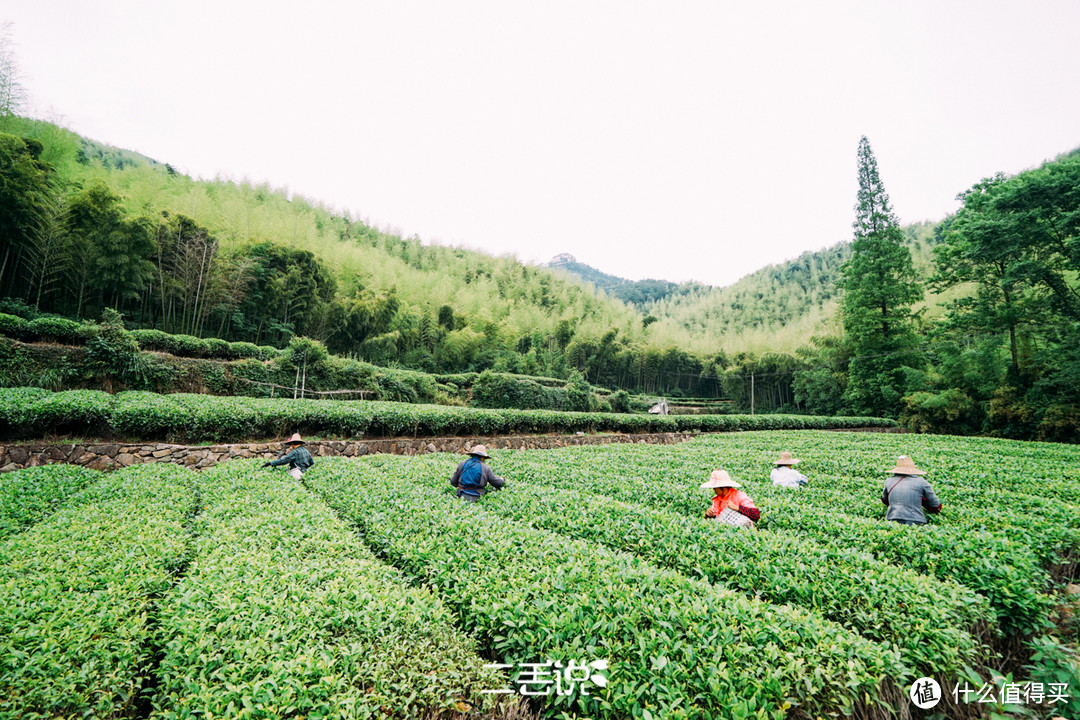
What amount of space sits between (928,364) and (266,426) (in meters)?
35.1

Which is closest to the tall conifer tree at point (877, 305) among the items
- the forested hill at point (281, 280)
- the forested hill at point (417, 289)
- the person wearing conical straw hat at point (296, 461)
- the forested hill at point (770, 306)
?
the forested hill at point (417, 289)

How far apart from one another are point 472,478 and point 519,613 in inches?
131

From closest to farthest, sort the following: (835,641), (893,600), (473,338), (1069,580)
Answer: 1. (835,641)
2. (893,600)
3. (1069,580)
4. (473,338)

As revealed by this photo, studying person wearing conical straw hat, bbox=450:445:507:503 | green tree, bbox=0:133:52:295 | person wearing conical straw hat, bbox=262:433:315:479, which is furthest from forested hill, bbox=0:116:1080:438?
person wearing conical straw hat, bbox=450:445:507:503

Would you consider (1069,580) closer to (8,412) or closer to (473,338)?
(8,412)

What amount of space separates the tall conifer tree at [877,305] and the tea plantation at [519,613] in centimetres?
2695

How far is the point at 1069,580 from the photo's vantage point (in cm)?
400

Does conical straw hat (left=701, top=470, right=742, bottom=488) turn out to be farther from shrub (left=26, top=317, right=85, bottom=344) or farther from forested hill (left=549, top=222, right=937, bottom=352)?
forested hill (left=549, top=222, right=937, bottom=352)

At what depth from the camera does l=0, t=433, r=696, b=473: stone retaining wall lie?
7262 millimetres

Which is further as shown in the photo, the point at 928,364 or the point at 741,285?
the point at 741,285

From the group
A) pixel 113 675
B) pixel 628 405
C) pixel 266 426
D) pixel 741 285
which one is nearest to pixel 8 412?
pixel 266 426

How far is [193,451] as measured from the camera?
28.5 feet

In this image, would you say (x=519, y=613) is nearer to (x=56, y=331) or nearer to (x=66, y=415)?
(x=66, y=415)

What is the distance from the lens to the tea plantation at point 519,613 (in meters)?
1.85
